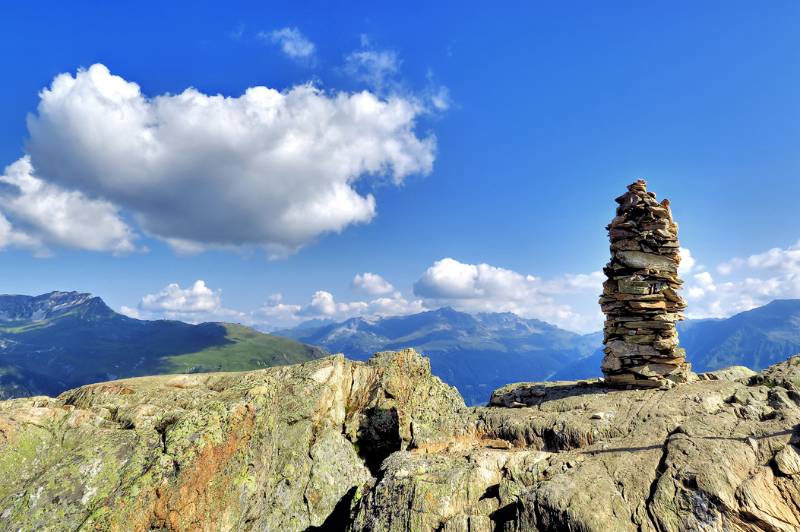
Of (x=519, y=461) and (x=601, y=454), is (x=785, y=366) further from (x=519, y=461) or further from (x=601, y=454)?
(x=519, y=461)

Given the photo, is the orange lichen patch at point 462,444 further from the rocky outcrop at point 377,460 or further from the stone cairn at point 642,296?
the stone cairn at point 642,296

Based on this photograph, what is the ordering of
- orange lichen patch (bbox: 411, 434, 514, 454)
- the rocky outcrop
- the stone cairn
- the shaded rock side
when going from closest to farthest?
the rocky outcrop < the shaded rock side < orange lichen patch (bbox: 411, 434, 514, 454) < the stone cairn

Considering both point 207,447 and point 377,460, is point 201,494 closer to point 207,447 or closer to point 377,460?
point 207,447

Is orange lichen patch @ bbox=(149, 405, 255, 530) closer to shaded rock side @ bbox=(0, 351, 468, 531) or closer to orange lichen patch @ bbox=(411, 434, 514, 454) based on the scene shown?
shaded rock side @ bbox=(0, 351, 468, 531)

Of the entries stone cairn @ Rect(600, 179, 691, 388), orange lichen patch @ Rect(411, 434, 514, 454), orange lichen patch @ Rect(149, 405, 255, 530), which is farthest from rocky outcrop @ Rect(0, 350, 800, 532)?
stone cairn @ Rect(600, 179, 691, 388)

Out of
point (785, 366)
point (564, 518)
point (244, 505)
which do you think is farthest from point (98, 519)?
point (785, 366)

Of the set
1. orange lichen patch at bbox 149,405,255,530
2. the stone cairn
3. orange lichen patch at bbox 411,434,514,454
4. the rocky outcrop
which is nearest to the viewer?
the rocky outcrop

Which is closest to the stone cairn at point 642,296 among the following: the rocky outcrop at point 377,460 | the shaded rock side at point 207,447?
the rocky outcrop at point 377,460

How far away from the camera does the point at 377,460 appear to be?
2614 centimetres

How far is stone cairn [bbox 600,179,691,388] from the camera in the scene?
105 ft

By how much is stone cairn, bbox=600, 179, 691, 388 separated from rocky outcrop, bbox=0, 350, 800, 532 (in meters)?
4.46

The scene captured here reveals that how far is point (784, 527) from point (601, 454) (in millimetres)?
6590

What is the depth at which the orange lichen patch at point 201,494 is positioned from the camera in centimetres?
1612

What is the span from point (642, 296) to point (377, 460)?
25462 mm
